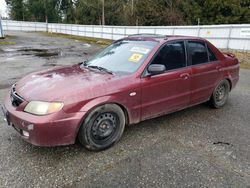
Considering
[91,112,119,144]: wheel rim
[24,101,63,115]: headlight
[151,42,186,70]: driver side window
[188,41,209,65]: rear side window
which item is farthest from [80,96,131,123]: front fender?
[188,41,209,65]: rear side window

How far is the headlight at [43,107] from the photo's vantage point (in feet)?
8.66

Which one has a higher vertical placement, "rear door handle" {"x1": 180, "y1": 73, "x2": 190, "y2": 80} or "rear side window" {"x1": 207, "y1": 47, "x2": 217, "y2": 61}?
"rear side window" {"x1": 207, "y1": 47, "x2": 217, "y2": 61}

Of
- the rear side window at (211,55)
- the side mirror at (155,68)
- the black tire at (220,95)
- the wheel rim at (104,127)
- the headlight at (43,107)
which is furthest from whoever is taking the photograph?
the black tire at (220,95)

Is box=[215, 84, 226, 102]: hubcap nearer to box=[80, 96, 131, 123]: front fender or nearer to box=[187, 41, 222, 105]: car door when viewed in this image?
box=[187, 41, 222, 105]: car door

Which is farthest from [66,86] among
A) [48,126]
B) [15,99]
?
[15,99]

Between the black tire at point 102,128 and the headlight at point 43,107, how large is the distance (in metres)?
0.41

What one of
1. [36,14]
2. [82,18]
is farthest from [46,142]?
[36,14]

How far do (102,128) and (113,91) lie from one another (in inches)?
21.3

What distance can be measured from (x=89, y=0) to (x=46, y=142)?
142 feet

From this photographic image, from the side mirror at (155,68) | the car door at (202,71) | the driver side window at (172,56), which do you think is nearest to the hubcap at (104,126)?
the side mirror at (155,68)

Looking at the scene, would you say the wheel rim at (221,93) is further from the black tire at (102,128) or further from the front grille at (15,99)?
the front grille at (15,99)

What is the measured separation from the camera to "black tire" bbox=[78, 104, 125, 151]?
2.90 metres

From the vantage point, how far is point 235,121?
13.6 feet

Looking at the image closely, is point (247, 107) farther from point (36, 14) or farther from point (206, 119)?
point (36, 14)
